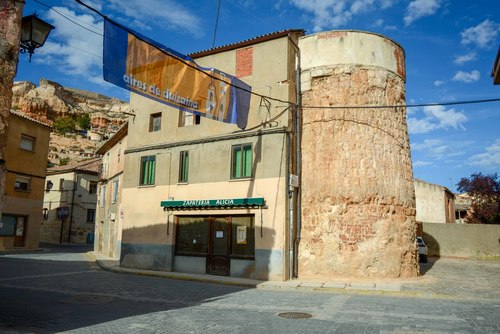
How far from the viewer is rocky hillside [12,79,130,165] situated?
88919 millimetres

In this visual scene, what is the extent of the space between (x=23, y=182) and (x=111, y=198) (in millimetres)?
8311

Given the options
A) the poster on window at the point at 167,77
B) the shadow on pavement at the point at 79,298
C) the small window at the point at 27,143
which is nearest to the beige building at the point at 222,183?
the shadow on pavement at the point at 79,298

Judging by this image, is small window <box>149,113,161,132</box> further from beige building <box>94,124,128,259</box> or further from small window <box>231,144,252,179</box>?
small window <box>231,144,252,179</box>

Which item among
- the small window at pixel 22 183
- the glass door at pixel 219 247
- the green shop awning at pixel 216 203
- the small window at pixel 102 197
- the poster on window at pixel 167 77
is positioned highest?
the poster on window at pixel 167 77

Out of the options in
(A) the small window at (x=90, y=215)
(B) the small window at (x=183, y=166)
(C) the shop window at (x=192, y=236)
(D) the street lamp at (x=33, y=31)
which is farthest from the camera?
(A) the small window at (x=90, y=215)

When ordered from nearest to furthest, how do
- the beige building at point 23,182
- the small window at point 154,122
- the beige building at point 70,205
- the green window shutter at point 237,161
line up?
1. the green window shutter at point 237,161
2. the small window at point 154,122
3. the beige building at point 23,182
4. the beige building at point 70,205

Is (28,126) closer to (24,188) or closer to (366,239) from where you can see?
(24,188)

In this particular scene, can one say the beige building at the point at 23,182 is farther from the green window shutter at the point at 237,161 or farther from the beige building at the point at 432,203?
the beige building at the point at 432,203

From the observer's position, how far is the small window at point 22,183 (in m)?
31.0

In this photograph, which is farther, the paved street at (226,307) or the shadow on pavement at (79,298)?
the shadow on pavement at (79,298)

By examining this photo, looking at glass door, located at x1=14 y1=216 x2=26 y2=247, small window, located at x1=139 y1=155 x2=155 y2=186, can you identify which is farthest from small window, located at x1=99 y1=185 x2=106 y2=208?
small window, located at x1=139 y1=155 x2=155 y2=186

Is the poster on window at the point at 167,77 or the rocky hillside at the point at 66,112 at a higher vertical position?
the rocky hillside at the point at 66,112

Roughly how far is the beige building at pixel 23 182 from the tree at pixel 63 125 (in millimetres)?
73870

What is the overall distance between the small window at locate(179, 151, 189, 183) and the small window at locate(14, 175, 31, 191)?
60.3 ft
